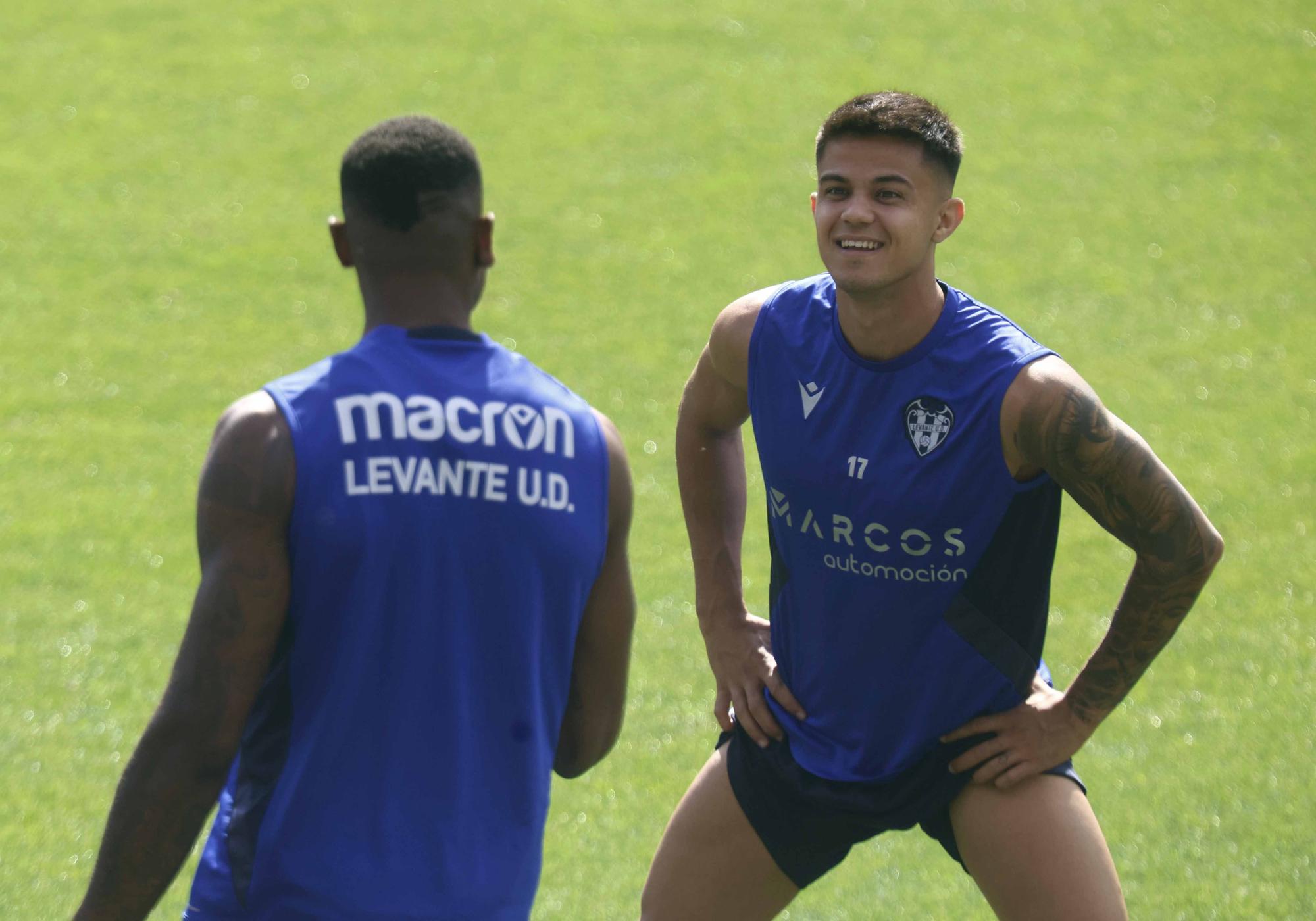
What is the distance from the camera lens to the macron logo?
3436 millimetres

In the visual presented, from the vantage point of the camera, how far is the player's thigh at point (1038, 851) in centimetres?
316

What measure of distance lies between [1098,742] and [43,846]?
3624 mm

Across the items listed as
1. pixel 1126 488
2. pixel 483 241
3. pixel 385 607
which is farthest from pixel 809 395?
pixel 385 607

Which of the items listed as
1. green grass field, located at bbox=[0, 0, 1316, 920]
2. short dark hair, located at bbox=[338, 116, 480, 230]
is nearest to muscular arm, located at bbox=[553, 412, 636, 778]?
short dark hair, located at bbox=[338, 116, 480, 230]

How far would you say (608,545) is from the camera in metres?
2.65

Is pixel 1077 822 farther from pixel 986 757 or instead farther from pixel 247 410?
pixel 247 410

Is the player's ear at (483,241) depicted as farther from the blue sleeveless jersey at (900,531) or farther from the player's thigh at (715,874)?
the player's thigh at (715,874)

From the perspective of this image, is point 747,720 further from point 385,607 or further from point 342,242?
point 342,242

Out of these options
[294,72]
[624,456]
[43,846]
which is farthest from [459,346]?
[294,72]

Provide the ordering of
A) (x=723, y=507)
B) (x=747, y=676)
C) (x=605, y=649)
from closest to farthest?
(x=605, y=649), (x=747, y=676), (x=723, y=507)

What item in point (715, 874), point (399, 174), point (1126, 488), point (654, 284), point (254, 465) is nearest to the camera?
point (254, 465)

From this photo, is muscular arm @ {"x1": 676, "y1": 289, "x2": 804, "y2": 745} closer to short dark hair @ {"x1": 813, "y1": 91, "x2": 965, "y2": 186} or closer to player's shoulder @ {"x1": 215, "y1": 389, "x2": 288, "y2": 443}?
short dark hair @ {"x1": 813, "y1": 91, "x2": 965, "y2": 186}

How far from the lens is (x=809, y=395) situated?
11.3 ft

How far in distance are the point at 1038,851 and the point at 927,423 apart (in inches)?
34.2
